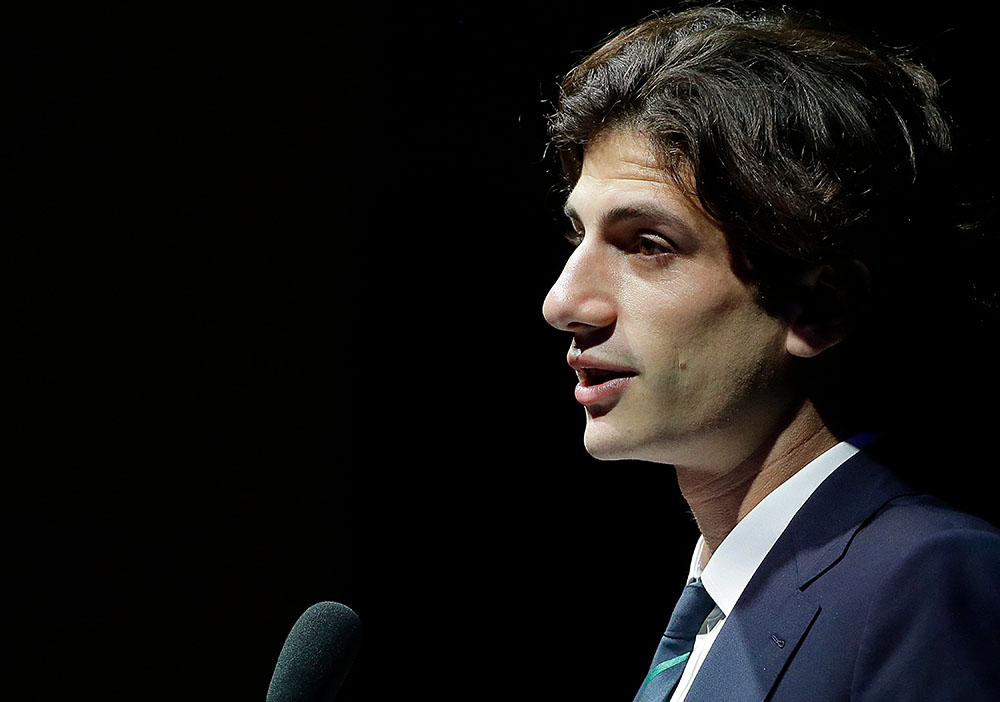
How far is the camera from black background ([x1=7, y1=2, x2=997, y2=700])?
2164 mm

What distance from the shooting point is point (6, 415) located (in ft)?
7.02

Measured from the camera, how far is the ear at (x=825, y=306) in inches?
46.0

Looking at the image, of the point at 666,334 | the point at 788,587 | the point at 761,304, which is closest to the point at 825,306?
the point at 761,304

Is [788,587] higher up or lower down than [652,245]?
lower down

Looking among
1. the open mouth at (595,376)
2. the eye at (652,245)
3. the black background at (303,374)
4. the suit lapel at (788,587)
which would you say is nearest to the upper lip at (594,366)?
the open mouth at (595,376)

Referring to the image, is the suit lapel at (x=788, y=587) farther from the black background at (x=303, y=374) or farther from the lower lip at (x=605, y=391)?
the black background at (x=303, y=374)

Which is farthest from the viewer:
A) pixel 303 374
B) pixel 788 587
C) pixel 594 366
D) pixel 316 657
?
pixel 303 374

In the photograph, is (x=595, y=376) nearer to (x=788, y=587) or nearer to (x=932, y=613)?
(x=788, y=587)

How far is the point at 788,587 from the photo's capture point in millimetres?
1098

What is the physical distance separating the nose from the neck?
0.22 m

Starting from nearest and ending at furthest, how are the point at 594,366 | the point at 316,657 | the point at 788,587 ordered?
the point at 316,657 → the point at 788,587 → the point at 594,366

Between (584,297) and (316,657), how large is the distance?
0.49 m

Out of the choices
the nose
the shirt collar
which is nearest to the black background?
the nose

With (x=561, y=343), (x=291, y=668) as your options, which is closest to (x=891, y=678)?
(x=291, y=668)
